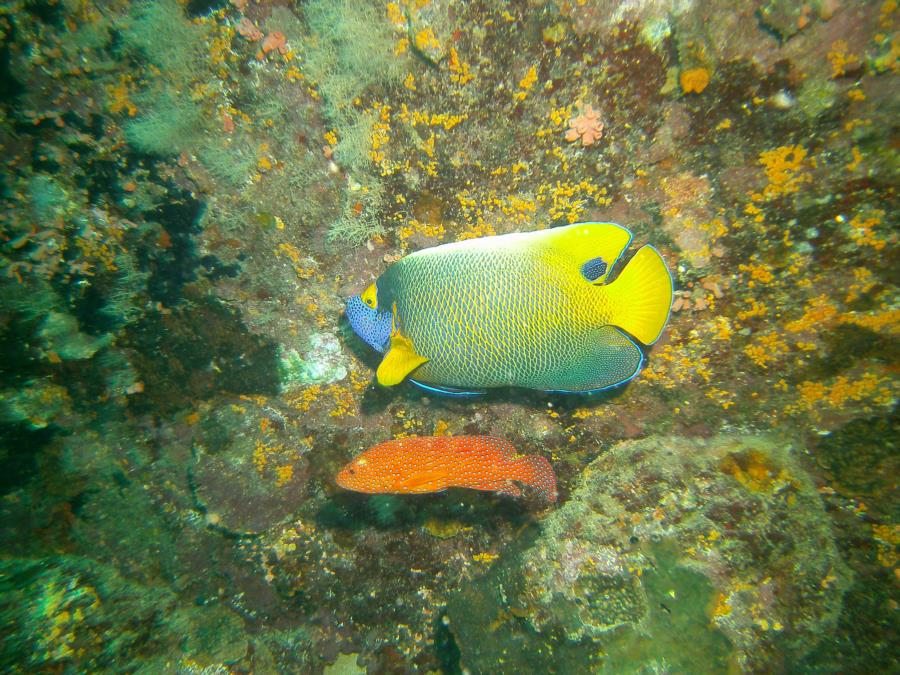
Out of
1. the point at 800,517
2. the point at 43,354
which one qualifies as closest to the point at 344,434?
the point at 43,354


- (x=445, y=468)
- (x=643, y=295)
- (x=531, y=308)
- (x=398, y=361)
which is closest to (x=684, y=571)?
(x=445, y=468)

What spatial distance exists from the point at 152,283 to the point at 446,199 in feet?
6.73

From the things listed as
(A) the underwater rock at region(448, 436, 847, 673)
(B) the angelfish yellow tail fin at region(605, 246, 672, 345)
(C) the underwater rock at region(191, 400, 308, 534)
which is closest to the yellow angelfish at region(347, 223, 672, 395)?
(B) the angelfish yellow tail fin at region(605, 246, 672, 345)

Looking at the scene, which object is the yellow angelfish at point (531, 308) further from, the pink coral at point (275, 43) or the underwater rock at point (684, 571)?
the pink coral at point (275, 43)

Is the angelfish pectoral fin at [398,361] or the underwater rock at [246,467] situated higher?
the angelfish pectoral fin at [398,361]

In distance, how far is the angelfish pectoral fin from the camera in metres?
2.25

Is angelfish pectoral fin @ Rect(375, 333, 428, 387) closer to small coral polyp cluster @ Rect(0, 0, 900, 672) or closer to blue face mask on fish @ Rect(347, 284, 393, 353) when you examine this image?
blue face mask on fish @ Rect(347, 284, 393, 353)

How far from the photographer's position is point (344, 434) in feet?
10.2

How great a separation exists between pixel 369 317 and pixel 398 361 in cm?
34

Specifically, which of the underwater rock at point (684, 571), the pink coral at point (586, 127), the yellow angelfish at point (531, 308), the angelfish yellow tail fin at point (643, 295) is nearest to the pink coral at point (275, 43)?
the yellow angelfish at point (531, 308)

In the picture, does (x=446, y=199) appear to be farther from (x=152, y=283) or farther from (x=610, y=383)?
(x=152, y=283)

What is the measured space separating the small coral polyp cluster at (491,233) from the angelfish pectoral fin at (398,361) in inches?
26.1

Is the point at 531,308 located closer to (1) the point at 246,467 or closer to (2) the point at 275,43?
(2) the point at 275,43

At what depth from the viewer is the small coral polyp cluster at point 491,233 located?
1.90 metres
